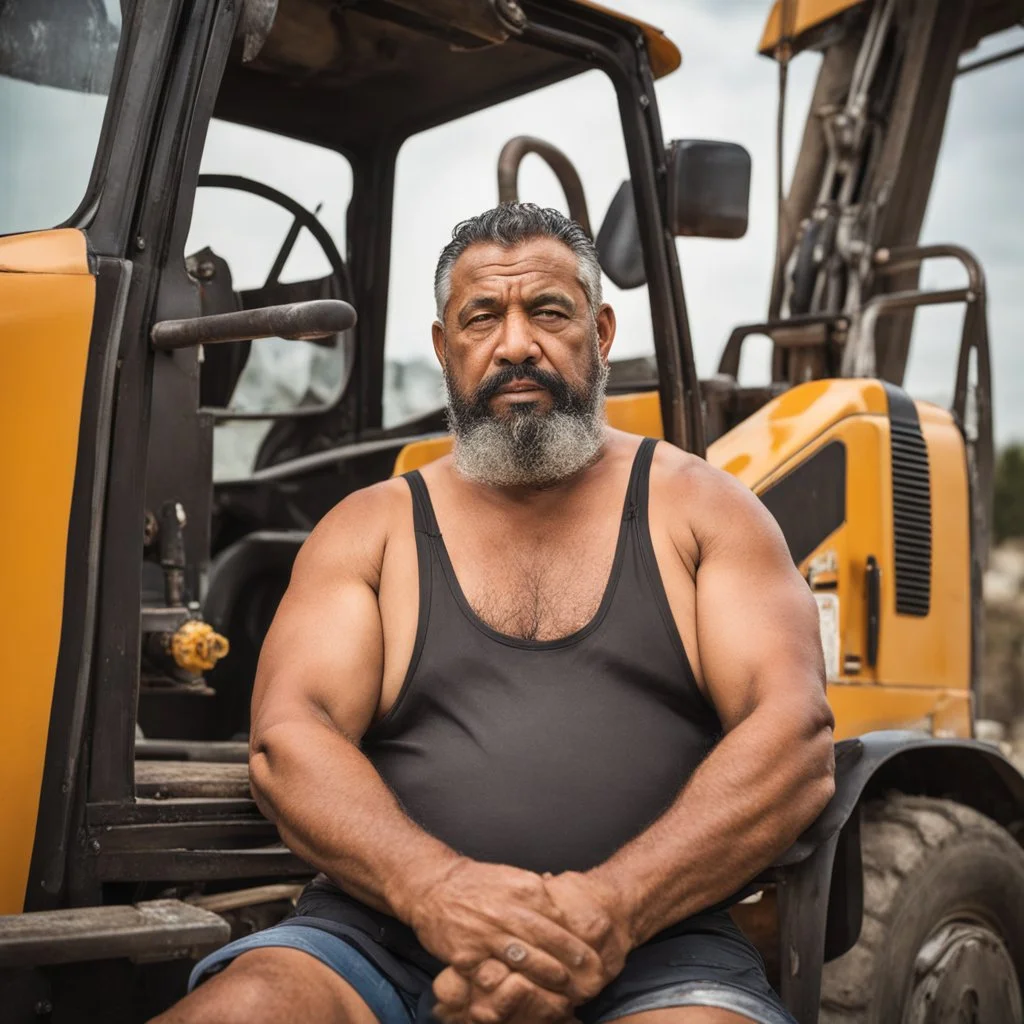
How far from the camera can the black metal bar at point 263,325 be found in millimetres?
2354

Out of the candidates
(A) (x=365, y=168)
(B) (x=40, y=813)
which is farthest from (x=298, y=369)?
(B) (x=40, y=813)

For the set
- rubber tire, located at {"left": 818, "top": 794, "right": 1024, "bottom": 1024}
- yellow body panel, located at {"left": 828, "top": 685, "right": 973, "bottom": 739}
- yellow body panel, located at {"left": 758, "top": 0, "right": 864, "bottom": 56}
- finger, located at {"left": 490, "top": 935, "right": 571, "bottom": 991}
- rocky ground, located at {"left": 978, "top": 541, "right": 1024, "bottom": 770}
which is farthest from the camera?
rocky ground, located at {"left": 978, "top": 541, "right": 1024, "bottom": 770}

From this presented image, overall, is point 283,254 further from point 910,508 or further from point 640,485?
point 910,508

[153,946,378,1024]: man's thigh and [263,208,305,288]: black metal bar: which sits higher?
[263,208,305,288]: black metal bar

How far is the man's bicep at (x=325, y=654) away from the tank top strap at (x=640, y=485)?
491 millimetres

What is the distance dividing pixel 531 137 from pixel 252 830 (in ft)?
6.42

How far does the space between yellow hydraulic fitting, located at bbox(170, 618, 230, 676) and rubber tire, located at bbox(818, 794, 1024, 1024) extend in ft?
4.87

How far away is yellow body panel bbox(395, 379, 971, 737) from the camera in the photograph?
359 centimetres

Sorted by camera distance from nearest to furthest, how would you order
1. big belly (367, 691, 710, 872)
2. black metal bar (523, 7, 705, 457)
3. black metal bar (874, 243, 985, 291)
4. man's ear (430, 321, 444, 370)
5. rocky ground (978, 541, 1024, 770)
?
big belly (367, 691, 710, 872), man's ear (430, 321, 444, 370), black metal bar (523, 7, 705, 457), black metal bar (874, 243, 985, 291), rocky ground (978, 541, 1024, 770)

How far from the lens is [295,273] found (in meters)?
3.76

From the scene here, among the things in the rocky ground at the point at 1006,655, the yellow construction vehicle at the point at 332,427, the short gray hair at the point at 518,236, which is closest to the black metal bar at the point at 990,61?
the yellow construction vehicle at the point at 332,427

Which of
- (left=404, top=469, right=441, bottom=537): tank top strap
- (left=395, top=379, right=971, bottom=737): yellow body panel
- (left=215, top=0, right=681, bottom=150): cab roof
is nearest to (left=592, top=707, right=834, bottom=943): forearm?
(left=404, top=469, right=441, bottom=537): tank top strap

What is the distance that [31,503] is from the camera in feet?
7.75

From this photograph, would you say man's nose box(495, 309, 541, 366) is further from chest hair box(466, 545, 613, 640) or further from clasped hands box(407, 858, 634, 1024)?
clasped hands box(407, 858, 634, 1024)
